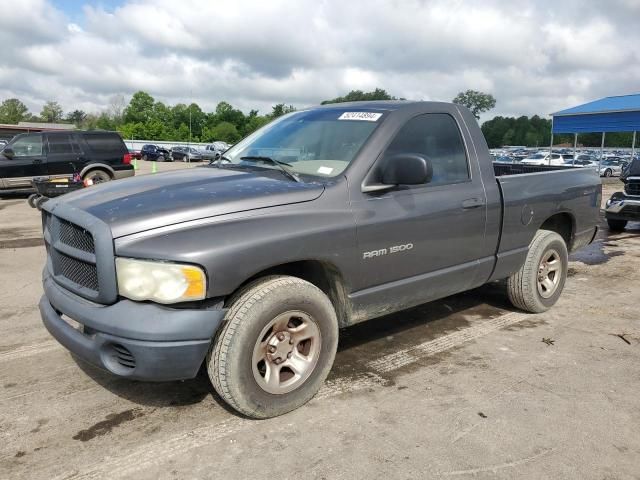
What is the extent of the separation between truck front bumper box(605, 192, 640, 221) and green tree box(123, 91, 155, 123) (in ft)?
350

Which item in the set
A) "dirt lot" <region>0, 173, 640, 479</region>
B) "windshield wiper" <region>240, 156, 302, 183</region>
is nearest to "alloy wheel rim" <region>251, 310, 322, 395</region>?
"dirt lot" <region>0, 173, 640, 479</region>

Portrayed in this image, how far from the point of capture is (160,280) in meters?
2.63

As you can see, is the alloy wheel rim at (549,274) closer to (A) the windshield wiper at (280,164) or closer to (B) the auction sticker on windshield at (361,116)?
(B) the auction sticker on windshield at (361,116)

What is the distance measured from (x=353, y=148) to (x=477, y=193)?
115 cm

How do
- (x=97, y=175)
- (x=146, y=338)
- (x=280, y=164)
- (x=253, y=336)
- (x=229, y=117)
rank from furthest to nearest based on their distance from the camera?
(x=229, y=117) → (x=97, y=175) → (x=280, y=164) → (x=253, y=336) → (x=146, y=338)

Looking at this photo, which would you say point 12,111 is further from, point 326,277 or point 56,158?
Answer: point 326,277

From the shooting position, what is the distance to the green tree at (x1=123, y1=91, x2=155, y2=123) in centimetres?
10749

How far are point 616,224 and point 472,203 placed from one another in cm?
814

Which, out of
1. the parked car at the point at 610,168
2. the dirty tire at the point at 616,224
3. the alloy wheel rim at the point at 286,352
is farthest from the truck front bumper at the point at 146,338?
the parked car at the point at 610,168

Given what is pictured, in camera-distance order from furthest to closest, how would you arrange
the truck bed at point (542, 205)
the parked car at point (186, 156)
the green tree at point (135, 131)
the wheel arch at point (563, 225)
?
the green tree at point (135, 131) → the parked car at point (186, 156) → the wheel arch at point (563, 225) → the truck bed at point (542, 205)

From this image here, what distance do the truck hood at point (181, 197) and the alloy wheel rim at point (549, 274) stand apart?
287cm

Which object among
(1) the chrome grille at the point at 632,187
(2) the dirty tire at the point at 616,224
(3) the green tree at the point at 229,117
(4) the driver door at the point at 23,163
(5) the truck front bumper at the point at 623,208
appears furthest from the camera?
(3) the green tree at the point at 229,117

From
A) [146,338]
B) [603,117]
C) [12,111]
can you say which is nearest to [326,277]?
[146,338]

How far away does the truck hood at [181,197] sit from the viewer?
2.75m
